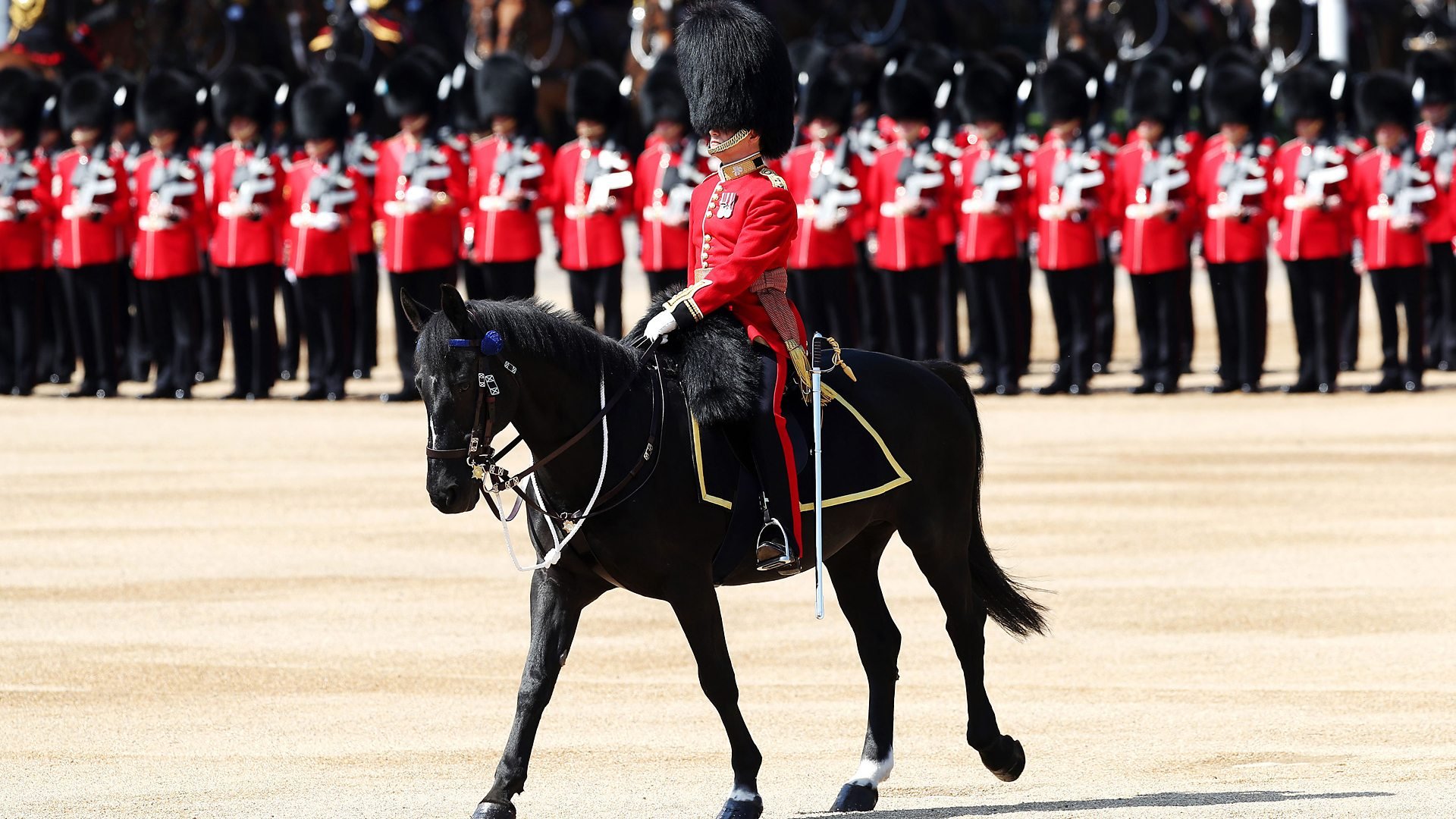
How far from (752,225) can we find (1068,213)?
785 centimetres

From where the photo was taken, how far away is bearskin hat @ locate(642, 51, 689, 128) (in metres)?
12.7

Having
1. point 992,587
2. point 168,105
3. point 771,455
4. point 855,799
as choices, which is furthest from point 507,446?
point 168,105

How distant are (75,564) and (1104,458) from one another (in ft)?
13.9

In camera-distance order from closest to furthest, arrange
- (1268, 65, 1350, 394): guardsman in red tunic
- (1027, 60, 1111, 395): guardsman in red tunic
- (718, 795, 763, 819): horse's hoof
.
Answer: (718, 795, 763, 819): horse's hoof → (1268, 65, 1350, 394): guardsman in red tunic → (1027, 60, 1111, 395): guardsman in red tunic

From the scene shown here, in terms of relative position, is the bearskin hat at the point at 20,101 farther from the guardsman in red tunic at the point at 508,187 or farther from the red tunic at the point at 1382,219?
the red tunic at the point at 1382,219

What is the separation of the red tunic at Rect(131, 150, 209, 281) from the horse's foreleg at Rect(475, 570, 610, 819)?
8.47 metres

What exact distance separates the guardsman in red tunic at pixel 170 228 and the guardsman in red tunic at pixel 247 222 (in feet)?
0.43

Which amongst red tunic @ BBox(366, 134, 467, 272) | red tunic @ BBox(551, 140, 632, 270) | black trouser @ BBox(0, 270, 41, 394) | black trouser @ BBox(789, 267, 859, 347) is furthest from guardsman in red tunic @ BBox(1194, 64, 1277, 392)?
black trouser @ BBox(0, 270, 41, 394)

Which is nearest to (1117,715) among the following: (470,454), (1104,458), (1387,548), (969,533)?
(969,533)

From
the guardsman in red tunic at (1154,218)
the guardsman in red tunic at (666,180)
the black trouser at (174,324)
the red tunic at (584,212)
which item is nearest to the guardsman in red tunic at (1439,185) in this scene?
the guardsman in red tunic at (1154,218)

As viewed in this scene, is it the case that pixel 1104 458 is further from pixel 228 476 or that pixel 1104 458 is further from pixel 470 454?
pixel 470 454

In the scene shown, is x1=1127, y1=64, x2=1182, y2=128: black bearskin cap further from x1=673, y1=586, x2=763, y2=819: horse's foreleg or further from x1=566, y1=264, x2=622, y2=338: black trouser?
x1=673, y1=586, x2=763, y2=819: horse's foreleg

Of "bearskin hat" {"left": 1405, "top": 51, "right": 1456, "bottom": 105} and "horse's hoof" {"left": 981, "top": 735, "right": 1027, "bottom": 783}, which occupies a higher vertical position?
"bearskin hat" {"left": 1405, "top": 51, "right": 1456, "bottom": 105}

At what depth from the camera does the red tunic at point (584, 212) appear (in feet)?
41.1
